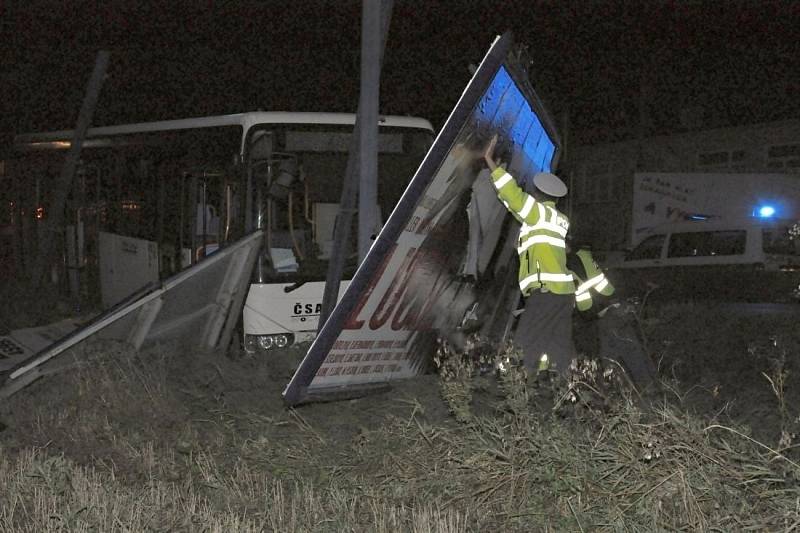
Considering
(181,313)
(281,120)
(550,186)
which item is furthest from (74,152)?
(550,186)

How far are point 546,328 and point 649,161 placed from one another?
84.4 feet

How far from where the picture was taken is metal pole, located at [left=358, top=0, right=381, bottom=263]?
762 cm

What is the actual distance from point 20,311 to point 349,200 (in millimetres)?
8031

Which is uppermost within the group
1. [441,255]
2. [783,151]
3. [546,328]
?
[783,151]

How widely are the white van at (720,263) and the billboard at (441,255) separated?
6.73 meters

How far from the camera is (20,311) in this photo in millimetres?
14312

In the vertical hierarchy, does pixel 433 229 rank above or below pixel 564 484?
above

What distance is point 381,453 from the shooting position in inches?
238

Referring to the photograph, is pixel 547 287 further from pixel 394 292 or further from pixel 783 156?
pixel 783 156

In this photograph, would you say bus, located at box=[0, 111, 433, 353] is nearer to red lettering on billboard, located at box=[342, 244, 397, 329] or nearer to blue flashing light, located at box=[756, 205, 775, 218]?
red lettering on billboard, located at box=[342, 244, 397, 329]

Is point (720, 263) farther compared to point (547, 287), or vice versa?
point (720, 263)

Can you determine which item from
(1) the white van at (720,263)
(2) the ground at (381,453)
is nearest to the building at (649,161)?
(1) the white van at (720,263)

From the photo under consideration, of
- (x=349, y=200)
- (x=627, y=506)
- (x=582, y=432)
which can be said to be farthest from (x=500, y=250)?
(x=627, y=506)

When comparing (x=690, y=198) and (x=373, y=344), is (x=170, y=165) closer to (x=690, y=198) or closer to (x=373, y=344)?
(x=373, y=344)
